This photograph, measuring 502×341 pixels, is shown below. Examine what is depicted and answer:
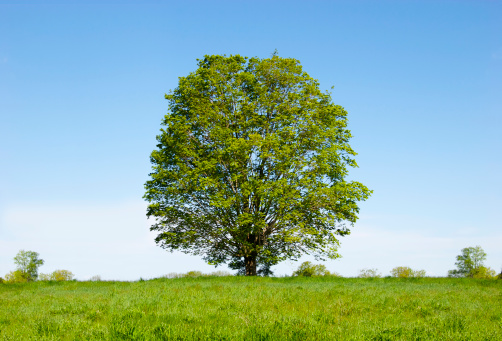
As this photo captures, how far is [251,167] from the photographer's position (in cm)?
2694

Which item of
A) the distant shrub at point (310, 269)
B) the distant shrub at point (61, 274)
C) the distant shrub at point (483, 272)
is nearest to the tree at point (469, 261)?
the distant shrub at point (483, 272)

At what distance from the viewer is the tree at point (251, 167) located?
25.4 metres

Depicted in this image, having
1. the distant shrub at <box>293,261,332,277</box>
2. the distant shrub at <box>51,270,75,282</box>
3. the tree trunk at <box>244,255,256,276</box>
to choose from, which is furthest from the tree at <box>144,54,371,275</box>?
the distant shrub at <box>51,270,75,282</box>

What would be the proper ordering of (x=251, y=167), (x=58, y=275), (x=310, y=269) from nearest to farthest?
(x=251, y=167) < (x=310, y=269) < (x=58, y=275)

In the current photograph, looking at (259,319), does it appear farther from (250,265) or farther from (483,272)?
(483,272)

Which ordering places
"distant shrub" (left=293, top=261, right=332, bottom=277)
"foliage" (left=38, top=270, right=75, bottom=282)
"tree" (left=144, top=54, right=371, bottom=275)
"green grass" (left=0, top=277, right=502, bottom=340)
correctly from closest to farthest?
"green grass" (left=0, top=277, right=502, bottom=340), "tree" (left=144, top=54, right=371, bottom=275), "distant shrub" (left=293, top=261, right=332, bottom=277), "foliage" (left=38, top=270, right=75, bottom=282)

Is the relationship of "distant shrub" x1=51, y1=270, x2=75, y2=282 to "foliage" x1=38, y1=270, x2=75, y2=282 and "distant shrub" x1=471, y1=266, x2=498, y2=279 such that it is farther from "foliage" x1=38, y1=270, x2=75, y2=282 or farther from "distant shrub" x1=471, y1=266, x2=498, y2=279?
"distant shrub" x1=471, y1=266, x2=498, y2=279

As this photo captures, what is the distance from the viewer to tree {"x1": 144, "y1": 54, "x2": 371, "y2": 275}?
83.3 ft

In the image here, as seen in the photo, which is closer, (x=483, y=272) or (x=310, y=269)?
(x=310, y=269)

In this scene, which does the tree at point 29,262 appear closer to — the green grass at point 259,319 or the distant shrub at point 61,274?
the distant shrub at point 61,274

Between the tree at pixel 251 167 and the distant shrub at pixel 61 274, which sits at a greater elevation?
the tree at pixel 251 167

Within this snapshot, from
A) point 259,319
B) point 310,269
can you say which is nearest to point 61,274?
point 310,269

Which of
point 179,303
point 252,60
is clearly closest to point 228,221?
point 252,60

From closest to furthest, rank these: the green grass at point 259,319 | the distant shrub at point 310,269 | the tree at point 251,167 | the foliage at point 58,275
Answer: the green grass at point 259,319
the tree at point 251,167
the distant shrub at point 310,269
the foliage at point 58,275
